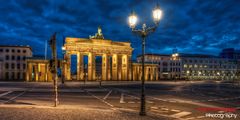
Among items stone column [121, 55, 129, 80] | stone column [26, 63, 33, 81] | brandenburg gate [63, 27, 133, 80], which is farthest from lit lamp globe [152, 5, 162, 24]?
stone column [121, 55, 129, 80]

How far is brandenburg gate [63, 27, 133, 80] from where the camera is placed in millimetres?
79256

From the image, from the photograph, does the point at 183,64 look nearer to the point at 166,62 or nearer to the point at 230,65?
the point at 166,62

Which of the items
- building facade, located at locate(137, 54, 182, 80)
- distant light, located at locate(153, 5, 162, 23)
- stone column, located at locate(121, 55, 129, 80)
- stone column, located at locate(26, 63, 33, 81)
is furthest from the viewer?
building facade, located at locate(137, 54, 182, 80)

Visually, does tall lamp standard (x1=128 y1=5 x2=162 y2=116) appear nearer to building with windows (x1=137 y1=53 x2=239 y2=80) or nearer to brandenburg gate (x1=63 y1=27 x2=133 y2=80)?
brandenburg gate (x1=63 y1=27 x2=133 y2=80)

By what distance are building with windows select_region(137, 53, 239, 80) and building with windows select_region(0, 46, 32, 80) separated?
61582 mm

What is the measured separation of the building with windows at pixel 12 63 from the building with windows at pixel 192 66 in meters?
61.6

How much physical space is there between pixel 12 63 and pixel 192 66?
331 feet

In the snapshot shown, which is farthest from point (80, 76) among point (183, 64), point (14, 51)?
point (183, 64)

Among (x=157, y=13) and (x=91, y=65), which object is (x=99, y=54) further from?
(x=157, y=13)

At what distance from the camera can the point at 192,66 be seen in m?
142

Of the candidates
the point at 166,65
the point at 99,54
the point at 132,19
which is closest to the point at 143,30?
the point at 132,19

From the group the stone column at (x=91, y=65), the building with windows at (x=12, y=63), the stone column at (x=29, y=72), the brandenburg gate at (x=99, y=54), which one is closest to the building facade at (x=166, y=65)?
the brandenburg gate at (x=99, y=54)

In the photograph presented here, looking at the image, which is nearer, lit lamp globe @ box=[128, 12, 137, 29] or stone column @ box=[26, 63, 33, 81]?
lit lamp globe @ box=[128, 12, 137, 29]

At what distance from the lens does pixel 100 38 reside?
277 feet
